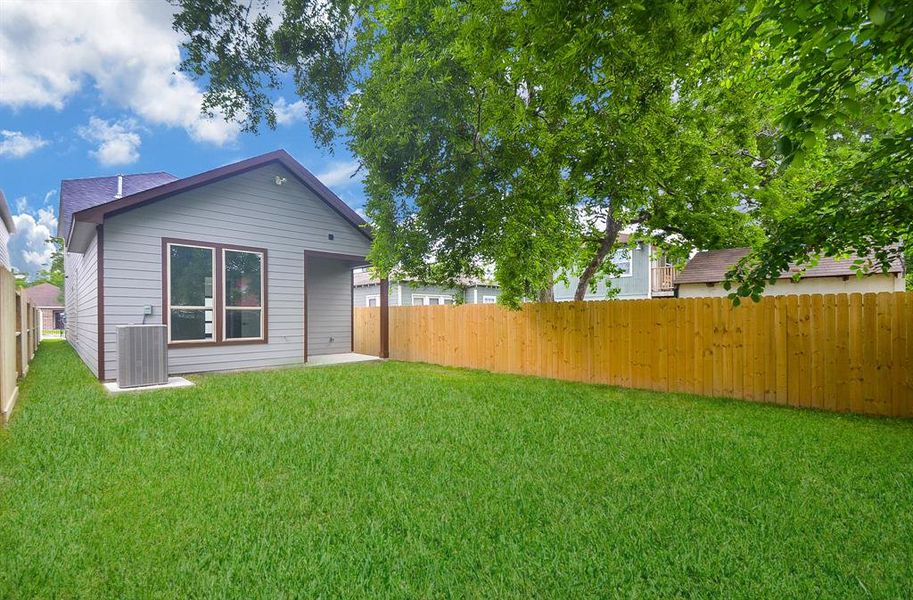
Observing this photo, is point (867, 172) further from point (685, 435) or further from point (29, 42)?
point (29, 42)

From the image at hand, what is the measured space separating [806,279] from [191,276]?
14025 mm

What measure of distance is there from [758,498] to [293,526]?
109 inches

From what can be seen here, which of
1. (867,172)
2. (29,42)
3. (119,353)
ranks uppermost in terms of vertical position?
(29,42)

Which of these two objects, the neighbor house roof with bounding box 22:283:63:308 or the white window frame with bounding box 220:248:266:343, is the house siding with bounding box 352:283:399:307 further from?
the neighbor house roof with bounding box 22:283:63:308

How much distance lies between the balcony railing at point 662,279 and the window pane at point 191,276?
15747 millimetres

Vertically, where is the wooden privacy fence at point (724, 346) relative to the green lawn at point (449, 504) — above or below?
above

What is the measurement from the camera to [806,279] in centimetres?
1129

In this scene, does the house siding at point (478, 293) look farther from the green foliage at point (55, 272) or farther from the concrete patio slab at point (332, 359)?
the green foliage at point (55, 272)

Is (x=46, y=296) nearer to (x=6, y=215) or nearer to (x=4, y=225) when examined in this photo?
(x=4, y=225)

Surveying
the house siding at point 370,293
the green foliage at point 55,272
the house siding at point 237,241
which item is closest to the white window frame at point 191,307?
the house siding at point 237,241

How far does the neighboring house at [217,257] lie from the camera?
7.00 metres

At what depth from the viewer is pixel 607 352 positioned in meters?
7.34

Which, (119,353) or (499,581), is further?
(119,353)

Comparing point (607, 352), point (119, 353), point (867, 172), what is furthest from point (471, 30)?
point (119, 353)
